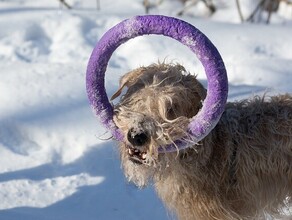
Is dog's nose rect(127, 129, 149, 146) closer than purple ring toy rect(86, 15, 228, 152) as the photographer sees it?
Yes

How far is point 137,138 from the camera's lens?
2.80 m

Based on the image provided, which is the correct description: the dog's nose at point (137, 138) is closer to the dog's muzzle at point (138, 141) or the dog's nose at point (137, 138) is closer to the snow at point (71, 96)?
the dog's muzzle at point (138, 141)

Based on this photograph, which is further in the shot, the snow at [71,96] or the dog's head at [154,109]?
the snow at [71,96]

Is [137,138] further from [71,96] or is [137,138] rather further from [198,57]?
[71,96]

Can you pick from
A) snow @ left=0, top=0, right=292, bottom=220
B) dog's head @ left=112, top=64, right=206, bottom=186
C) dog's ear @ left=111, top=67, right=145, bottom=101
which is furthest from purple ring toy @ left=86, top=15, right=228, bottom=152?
snow @ left=0, top=0, right=292, bottom=220

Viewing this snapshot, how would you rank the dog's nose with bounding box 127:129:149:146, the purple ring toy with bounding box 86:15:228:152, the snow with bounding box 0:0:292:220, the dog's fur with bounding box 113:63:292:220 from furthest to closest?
the snow with bounding box 0:0:292:220 → the dog's fur with bounding box 113:63:292:220 → the purple ring toy with bounding box 86:15:228:152 → the dog's nose with bounding box 127:129:149:146

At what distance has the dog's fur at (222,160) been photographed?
10.1 feet

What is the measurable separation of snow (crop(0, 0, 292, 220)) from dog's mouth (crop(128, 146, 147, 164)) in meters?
0.48

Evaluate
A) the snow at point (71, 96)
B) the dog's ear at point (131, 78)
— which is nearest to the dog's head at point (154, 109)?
the dog's ear at point (131, 78)

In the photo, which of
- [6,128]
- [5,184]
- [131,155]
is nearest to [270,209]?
[131,155]

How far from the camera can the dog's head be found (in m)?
2.84

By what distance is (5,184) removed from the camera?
14.3 ft

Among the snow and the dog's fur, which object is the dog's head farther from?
the snow

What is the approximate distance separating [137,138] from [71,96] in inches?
106
